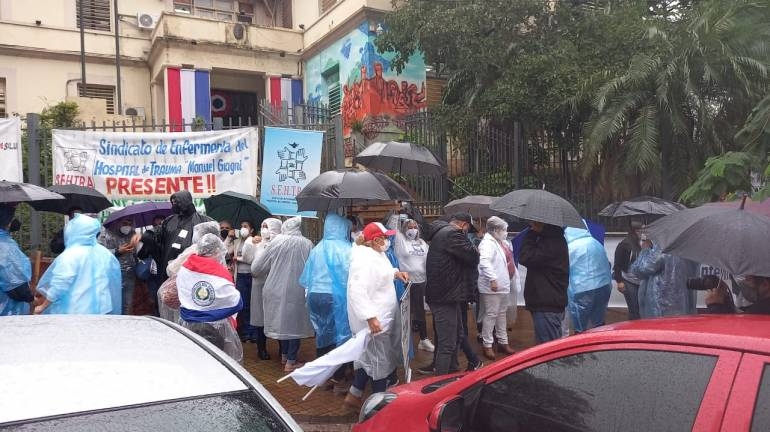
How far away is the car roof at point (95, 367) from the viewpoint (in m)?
1.77

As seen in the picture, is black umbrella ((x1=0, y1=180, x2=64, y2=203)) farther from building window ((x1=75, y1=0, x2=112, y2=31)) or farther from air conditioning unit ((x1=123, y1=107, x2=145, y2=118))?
building window ((x1=75, y1=0, x2=112, y2=31))

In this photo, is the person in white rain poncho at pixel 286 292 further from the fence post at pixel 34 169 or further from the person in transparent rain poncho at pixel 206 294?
the fence post at pixel 34 169

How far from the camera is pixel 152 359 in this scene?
6.84ft

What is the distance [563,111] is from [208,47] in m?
12.0

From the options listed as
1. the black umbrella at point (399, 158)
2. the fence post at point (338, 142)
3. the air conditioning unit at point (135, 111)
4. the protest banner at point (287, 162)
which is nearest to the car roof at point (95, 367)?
the protest banner at point (287, 162)

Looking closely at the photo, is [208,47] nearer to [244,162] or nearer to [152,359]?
[244,162]

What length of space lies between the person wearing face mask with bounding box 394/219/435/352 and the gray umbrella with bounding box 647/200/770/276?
339cm

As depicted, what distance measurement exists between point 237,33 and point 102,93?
17.8 feet

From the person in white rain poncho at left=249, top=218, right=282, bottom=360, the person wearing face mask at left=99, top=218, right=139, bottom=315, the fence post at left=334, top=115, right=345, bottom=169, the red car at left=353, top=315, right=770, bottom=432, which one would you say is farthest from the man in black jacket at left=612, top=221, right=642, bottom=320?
the person wearing face mask at left=99, top=218, right=139, bottom=315

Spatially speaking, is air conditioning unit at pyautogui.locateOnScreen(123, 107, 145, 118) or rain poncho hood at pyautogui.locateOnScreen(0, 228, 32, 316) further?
air conditioning unit at pyautogui.locateOnScreen(123, 107, 145, 118)

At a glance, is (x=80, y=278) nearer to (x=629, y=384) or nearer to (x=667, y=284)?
(x=629, y=384)

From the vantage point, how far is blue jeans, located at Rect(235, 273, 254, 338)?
23.9 ft

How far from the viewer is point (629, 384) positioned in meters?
2.14

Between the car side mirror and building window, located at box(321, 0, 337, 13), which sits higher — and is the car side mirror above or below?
below
